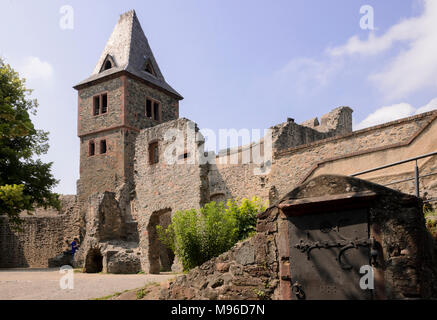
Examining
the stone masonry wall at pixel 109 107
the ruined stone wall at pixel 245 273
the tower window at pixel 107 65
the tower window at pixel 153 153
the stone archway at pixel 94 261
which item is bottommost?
the stone archway at pixel 94 261

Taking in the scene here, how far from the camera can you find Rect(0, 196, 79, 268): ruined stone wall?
25.6 metres

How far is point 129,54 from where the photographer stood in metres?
27.7

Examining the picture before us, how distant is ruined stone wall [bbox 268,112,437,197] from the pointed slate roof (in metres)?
14.4

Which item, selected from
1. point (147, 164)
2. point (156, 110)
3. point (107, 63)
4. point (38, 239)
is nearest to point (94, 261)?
point (147, 164)

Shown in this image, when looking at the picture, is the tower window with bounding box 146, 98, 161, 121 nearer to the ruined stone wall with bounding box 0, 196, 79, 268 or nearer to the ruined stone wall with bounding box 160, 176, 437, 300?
the ruined stone wall with bounding box 0, 196, 79, 268

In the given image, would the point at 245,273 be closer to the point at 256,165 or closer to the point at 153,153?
the point at 153,153

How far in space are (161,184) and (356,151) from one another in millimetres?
9168

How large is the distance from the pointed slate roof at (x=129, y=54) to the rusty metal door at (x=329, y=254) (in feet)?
72.1

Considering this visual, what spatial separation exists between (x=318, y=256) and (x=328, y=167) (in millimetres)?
6870

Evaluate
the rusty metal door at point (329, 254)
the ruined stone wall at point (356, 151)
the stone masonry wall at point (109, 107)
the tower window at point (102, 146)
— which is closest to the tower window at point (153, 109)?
the stone masonry wall at point (109, 107)

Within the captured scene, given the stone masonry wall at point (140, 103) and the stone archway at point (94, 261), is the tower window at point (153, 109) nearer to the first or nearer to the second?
the stone masonry wall at point (140, 103)

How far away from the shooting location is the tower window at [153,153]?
65.7ft

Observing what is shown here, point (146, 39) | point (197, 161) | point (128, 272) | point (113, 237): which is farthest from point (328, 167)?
point (146, 39)

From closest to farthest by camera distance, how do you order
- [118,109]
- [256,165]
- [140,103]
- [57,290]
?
[57,290] → [256,165] → [118,109] → [140,103]
